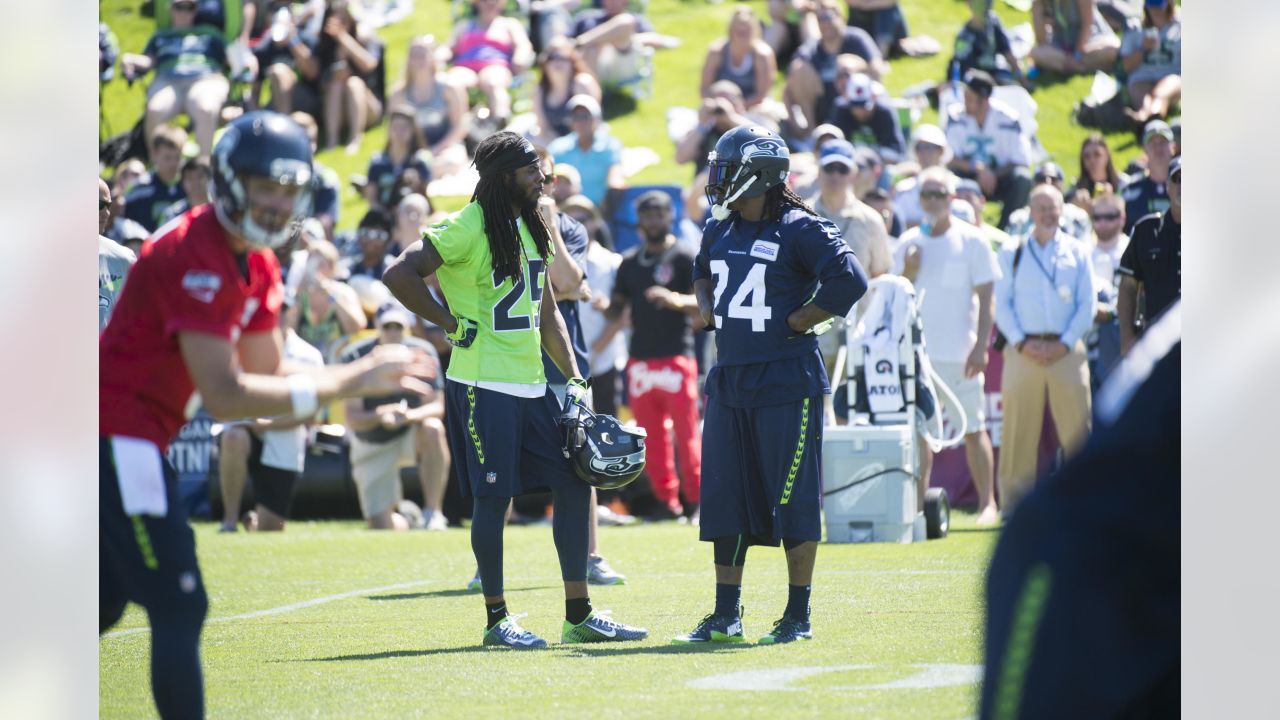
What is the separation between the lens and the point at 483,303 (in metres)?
5.82

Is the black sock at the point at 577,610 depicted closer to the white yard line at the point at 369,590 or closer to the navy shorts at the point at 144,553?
the white yard line at the point at 369,590

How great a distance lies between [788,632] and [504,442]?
1.24 m

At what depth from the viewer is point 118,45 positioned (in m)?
15.6

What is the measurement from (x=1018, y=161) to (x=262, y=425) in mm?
6204

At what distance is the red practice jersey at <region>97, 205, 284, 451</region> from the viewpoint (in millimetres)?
3828

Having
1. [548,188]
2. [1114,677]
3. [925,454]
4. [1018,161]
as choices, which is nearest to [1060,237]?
[925,454]

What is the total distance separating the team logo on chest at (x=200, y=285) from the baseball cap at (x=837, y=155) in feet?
20.0

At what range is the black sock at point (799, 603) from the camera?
222 inches

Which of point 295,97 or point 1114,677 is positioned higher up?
point 295,97

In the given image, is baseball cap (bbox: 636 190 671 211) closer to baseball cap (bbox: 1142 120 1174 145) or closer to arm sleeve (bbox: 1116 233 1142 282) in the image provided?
arm sleeve (bbox: 1116 233 1142 282)

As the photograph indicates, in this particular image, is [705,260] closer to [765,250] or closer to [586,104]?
[765,250]

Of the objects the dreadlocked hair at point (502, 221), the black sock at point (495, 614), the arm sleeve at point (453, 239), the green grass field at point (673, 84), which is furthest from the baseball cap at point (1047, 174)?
the black sock at point (495, 614)
